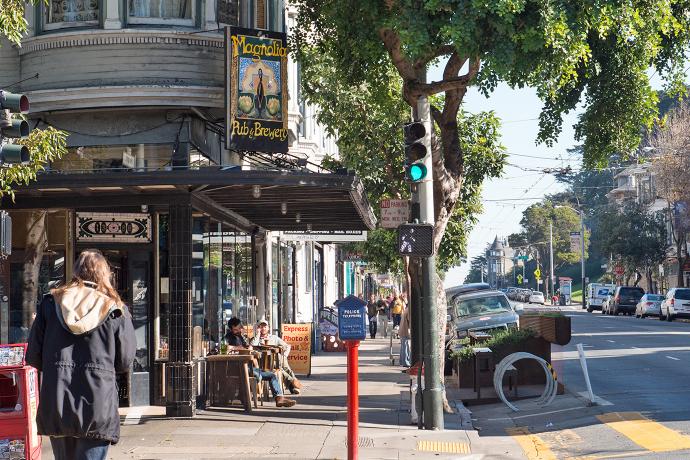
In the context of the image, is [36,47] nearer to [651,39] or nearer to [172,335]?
[172,335]

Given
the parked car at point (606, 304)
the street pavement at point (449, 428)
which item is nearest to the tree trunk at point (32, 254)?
the street pavement at point (449, 428)

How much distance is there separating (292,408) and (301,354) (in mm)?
5692

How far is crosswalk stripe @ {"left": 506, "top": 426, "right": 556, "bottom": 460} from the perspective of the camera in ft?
41.5

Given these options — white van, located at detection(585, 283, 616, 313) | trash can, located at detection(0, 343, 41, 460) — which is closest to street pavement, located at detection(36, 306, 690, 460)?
trash can, located at detection(0, 343, 41, 460)

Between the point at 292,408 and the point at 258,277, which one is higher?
the point at 258,277

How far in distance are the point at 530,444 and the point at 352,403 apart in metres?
3.20

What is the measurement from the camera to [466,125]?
2717 centimetres

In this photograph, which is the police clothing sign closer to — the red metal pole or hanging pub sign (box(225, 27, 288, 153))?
the red metal pole

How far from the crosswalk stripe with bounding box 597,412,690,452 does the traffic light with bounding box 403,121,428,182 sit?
411cm

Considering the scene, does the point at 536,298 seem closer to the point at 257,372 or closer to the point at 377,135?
the point at 377,135

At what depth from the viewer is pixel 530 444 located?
13.7 m

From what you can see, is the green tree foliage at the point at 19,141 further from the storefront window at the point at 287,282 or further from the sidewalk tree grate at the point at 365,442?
the storefront window at the point at 287,282

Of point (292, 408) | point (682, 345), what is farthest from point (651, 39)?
point (682, 345)

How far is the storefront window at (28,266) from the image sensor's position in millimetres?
16953
